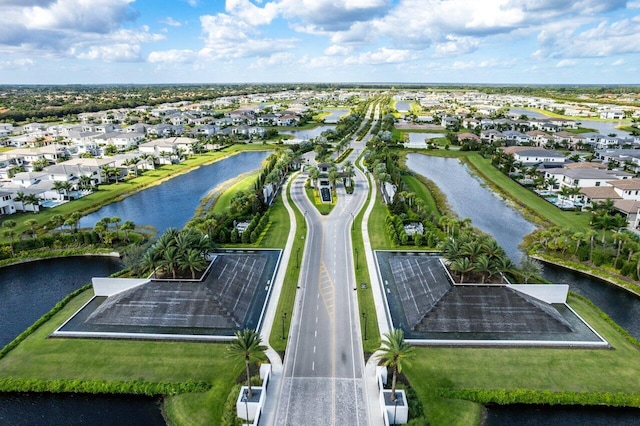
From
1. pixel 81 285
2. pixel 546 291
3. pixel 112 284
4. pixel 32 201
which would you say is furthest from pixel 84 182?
pixel 546 291

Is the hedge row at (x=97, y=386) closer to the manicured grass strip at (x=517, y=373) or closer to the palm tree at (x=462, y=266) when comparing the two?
the manicured grass strip at (x=517, y=373)

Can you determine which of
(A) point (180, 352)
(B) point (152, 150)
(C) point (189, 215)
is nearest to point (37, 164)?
(B) point (152, 150)

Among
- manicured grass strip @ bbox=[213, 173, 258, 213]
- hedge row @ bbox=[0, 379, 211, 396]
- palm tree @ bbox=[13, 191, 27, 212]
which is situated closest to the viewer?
hedge row @ bbox=[0, 379, 211, 396]

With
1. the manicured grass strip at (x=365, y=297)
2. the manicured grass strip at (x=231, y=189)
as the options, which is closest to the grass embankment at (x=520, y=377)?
the manicured grass strip at (x=365, y=297)

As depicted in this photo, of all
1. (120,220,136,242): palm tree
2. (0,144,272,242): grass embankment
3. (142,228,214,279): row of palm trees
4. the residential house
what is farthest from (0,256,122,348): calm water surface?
Answer: the residential house

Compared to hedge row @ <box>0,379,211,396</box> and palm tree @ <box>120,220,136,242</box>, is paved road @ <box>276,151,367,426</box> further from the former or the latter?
palm tree @ <box>120,220,136,242</box>

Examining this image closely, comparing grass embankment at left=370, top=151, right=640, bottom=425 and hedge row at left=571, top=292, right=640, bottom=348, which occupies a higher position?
hedge row at left=571, top=292, right=640, bottom=348

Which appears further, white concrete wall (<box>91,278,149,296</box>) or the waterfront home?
the waterfront home
